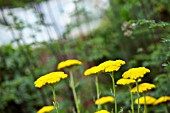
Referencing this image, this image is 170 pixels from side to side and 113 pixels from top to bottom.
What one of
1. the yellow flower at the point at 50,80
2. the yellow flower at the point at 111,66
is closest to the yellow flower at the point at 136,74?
the yellow flower at the point at 111,66

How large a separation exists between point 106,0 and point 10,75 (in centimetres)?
184

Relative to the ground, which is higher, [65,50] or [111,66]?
[111,66]

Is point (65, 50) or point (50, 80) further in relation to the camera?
point (65, 50)

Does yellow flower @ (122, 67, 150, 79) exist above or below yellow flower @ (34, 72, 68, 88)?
below

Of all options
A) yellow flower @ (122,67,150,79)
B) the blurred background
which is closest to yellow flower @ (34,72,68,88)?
yellow flower @ (122,67,150,79)

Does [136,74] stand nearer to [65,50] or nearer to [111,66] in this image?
[111,66]

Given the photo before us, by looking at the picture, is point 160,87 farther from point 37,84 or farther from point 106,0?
point 106,0

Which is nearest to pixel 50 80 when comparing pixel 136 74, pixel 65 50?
pixel 136 74

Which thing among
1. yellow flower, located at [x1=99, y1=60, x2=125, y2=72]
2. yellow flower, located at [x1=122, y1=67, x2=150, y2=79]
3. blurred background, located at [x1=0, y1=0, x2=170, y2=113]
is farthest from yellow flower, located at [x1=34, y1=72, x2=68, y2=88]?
blurred background, located at [x1=0, y1=0, x2=170, y2=113]

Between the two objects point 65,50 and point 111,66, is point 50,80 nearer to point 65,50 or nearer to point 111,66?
point 111,66

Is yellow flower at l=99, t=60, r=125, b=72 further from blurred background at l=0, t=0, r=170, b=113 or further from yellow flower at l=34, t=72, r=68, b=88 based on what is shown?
blurred background at l=0, t=0, r=170, b=113

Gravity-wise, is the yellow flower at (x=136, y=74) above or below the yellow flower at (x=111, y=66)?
below

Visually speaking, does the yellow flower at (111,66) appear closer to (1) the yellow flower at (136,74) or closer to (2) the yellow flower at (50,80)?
(1) the yellow flower at (136,74)

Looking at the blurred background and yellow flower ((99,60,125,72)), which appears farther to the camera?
the blurred background
